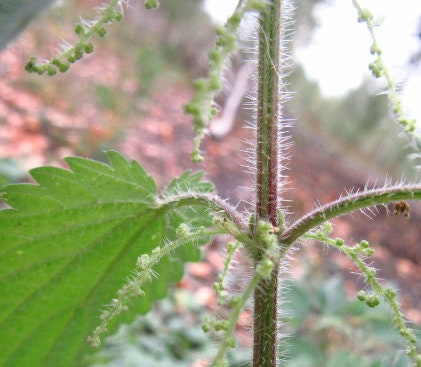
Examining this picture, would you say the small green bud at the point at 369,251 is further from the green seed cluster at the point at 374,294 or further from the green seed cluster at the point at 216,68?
the green seed cluster at the point at 216,68

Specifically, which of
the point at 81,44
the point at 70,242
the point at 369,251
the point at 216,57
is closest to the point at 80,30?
the point at 81,44

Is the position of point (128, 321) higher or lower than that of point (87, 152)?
lower

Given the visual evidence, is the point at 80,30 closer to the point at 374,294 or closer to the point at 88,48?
the point at 88,48

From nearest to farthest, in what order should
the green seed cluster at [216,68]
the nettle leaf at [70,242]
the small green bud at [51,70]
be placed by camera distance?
the green seed cluster at [216,68] → the small green bud at [51,70] → the nettle leaf at [70,242]

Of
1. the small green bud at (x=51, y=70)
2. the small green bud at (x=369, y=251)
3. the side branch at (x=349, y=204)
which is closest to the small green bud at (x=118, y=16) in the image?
the small green bud at (x=51, y=70)

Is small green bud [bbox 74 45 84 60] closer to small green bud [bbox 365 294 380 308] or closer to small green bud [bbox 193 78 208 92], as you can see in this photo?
small green bud [bbox 193 78 208 92]

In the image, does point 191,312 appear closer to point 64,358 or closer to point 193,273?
point 193,273

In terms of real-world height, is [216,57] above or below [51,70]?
below

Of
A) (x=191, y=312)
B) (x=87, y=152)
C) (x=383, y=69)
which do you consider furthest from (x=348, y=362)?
(x=87, y=152)
